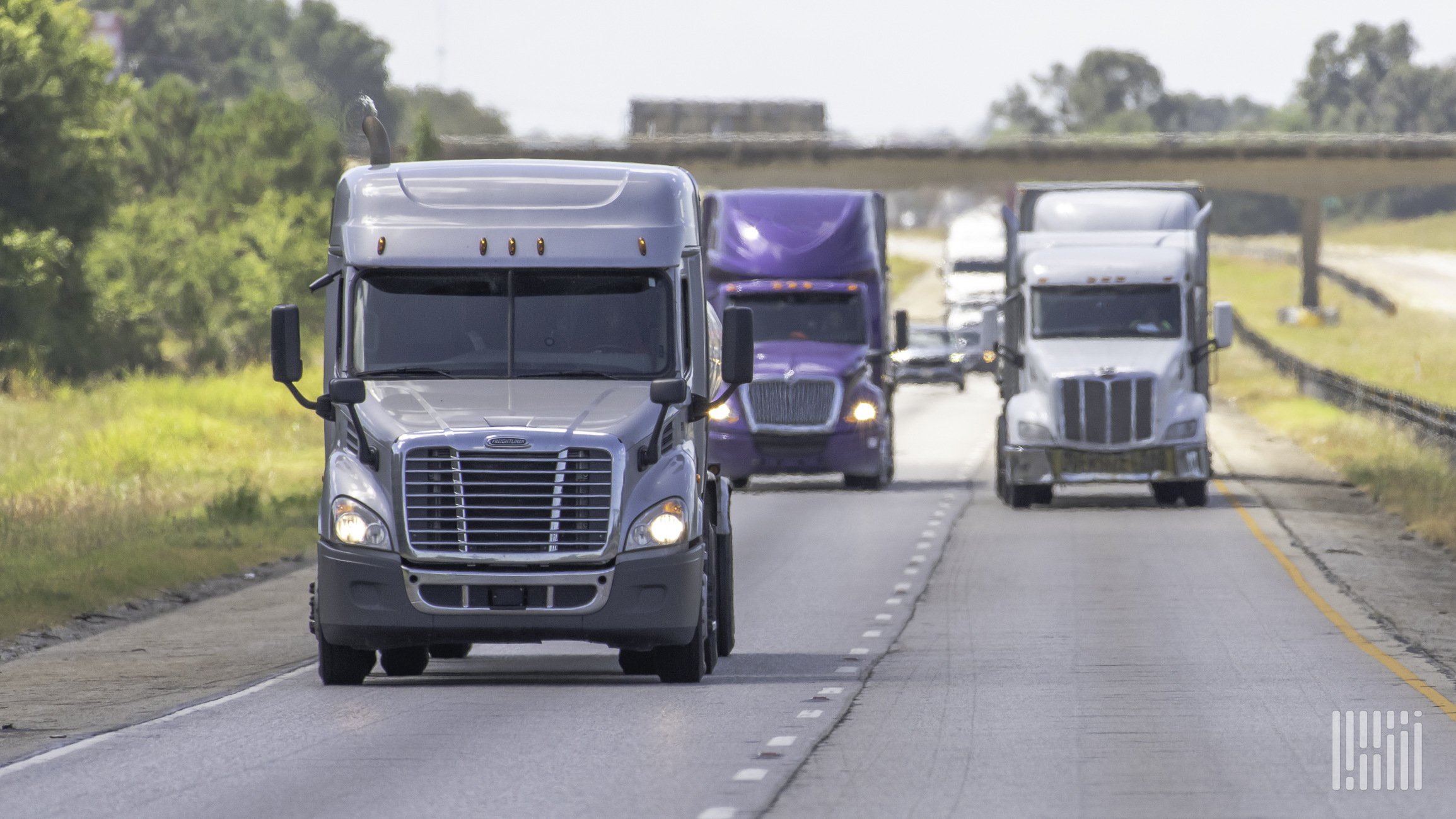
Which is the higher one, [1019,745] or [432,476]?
[432,476]

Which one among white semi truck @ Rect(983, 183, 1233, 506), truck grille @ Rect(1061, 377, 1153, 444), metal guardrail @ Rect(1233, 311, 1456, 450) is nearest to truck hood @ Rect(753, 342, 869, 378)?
white semi truck @ Rect(983, 183, 1233, 506)

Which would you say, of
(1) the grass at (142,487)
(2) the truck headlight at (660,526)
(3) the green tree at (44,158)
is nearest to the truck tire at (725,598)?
(2) the truck headlight at (660,526)

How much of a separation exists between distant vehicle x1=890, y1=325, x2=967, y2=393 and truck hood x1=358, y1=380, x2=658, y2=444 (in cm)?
4965

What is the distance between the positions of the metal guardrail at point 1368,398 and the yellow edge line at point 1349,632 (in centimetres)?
778

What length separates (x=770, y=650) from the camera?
1686 cm

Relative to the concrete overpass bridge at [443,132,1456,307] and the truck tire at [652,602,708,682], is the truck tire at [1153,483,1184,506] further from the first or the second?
the concrete overpass bridge at [443,132,1456,307]

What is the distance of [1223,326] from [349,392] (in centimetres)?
1725

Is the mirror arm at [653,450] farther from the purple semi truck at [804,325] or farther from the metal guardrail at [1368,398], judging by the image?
the metal guardrail at [1368,398]

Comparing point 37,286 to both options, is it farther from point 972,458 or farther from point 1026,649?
point 1026,649

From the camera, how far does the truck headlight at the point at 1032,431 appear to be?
96.9 feet

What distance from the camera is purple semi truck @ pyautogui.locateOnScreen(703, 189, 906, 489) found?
3197 centimetres

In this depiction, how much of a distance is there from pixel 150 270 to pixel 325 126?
14212 mm

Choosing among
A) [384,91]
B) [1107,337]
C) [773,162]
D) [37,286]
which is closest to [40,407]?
[37,286]

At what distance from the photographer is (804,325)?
1277 inches
